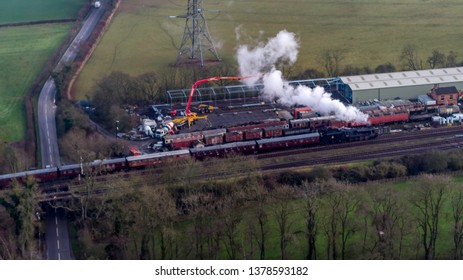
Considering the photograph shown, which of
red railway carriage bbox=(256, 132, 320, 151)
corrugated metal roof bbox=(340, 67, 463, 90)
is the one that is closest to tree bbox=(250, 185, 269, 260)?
red railway carriage bbox=(256, 132, 320, 151)

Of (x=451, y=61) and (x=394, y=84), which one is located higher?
(x=451, y=61)

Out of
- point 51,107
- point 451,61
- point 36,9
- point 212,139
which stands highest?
point 36,9

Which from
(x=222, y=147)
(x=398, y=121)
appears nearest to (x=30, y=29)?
(x=222, y=147)

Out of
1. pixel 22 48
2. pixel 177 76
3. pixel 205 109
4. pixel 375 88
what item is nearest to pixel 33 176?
pixel 205 109

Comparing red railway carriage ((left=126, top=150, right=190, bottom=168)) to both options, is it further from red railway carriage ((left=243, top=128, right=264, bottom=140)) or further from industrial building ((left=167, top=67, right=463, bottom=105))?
industrial building ((left=167, top=67, right=463, bottom=105))

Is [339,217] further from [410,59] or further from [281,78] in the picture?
[410,59]
